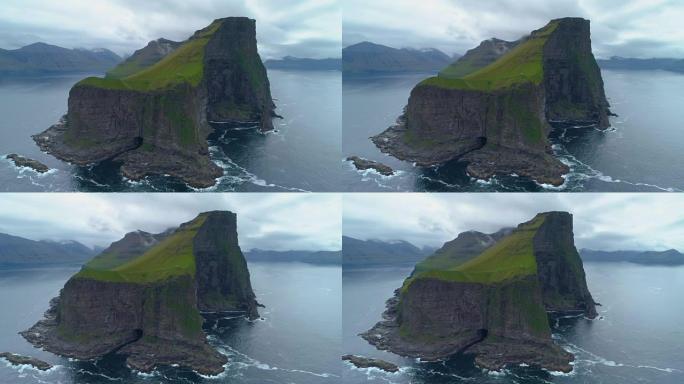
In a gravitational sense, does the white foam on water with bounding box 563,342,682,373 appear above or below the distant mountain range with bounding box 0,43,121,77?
below

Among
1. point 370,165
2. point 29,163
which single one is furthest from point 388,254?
point 29,163

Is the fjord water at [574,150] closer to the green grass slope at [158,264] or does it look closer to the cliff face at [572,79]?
the cliff face at [572,79]

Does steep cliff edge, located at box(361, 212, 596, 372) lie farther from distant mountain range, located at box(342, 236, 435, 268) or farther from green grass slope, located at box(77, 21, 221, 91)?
green grass slope, located at box(77, 21, 221, 91)

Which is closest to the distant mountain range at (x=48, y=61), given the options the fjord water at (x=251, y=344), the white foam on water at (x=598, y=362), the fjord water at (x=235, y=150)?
the fjord water at (x=235, y=150)

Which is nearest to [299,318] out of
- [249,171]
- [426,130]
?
[249,171]

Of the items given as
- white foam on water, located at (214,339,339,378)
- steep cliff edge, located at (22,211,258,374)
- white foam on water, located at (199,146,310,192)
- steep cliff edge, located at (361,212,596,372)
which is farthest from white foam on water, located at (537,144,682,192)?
steep cliff edge, located at (22,211,258,374)

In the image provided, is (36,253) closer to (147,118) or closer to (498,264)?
(147,118)
